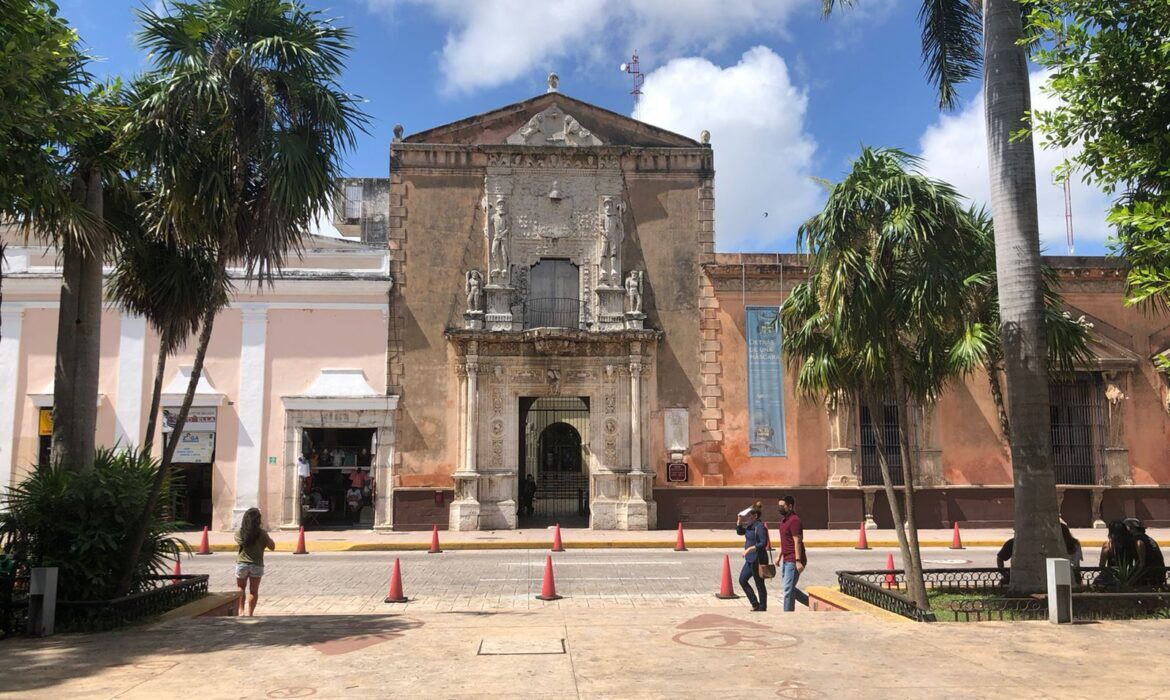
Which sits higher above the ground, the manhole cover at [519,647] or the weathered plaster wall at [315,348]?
the weathered plaster wall at [315,348]

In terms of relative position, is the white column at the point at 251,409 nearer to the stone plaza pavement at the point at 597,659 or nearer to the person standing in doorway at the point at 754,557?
the stone plaza pavement at the point at 597,659

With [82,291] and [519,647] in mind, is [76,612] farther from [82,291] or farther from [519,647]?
[519,647]

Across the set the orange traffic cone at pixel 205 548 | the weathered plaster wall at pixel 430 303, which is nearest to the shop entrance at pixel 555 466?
the weathered plaster wall at pixel 430 303

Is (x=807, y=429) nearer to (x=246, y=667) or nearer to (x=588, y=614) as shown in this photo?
(x=588, y=614)

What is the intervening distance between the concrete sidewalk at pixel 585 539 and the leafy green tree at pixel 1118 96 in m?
13.2

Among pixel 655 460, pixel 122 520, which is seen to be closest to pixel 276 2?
pixel 122 520

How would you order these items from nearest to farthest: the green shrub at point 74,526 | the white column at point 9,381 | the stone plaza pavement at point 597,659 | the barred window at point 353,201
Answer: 1. the stone plaza pavement at point 597,659
2. the green shrub at point 74,526
3. the white column at point 9,381
4. the barred window at point 353,201

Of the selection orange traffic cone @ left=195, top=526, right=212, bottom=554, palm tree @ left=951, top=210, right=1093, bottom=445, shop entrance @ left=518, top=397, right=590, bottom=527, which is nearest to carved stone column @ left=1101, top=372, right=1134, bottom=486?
palm tree @ left=951, top=210, right=1093, bottom=445

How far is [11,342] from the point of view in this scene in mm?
23781

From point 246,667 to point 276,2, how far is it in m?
7.26

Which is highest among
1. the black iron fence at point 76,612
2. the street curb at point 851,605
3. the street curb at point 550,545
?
the black iron fence at point 76,612

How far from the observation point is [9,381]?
23.7 metres

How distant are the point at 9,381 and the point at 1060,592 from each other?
24888 millimetres

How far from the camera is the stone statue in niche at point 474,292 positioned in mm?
24188
